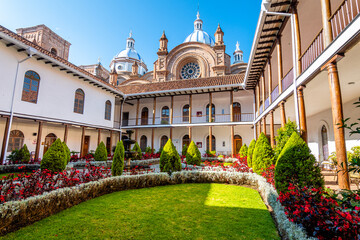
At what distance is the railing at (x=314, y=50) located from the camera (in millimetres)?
5682

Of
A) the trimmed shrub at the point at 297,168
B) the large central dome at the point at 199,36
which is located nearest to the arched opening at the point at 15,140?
the trimmed shrub at the point at 297,168

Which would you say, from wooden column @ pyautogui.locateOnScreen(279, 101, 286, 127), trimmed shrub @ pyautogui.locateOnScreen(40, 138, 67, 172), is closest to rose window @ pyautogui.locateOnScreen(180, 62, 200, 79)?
wooden column @ pyautogui.locateOnScreen(279, 101, 286, 127)

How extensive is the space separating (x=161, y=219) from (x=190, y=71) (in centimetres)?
2425

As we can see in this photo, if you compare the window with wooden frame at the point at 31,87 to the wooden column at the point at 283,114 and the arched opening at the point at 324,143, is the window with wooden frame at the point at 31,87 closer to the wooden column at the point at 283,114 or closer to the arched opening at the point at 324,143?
the wooden column at the point at 283,114

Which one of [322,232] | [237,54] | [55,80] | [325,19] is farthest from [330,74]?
[237,54]

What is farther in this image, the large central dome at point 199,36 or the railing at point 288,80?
the large central dome at point 199,36

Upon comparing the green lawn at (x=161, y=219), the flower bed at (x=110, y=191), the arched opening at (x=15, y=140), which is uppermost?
the arched opening at (x=15, y=140)

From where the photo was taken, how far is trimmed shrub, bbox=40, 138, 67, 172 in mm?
6992

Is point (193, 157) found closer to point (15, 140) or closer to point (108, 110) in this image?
point (108, 110)

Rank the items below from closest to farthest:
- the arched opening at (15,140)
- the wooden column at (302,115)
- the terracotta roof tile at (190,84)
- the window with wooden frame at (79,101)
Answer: the wooden column at (302,115), the arched opening at (15,140), the window with wooden frame at (79,101), the terracotta roof tile at (190,84)

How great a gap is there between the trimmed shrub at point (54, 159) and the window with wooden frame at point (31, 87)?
17.7ft

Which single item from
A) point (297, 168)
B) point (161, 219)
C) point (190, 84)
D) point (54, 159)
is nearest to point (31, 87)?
point (54, 159)

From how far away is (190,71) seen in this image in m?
26.5

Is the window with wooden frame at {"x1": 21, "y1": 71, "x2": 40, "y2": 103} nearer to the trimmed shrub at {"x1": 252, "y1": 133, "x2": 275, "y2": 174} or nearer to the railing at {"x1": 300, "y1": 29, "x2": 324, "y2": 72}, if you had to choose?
the trimmed shrub at {"x1": 252, "y1": 133, "x2": 275, "y2": 174}
